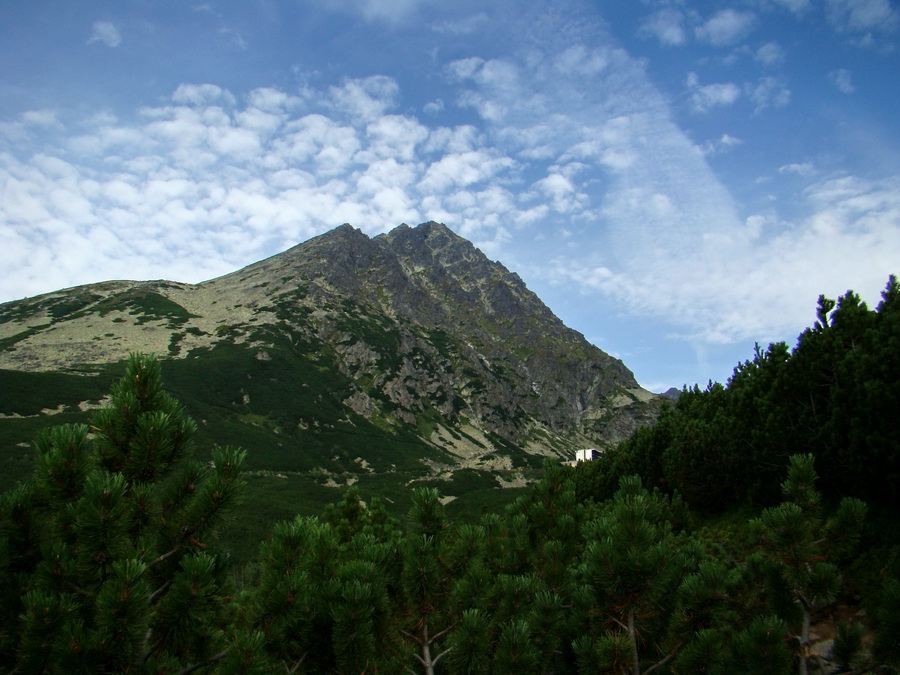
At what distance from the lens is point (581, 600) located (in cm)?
537

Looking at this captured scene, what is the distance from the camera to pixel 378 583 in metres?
5.01

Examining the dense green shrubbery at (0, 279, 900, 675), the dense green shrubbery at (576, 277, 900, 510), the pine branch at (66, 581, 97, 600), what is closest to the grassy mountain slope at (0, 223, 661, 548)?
the dense green shrubbery at (576, 277, 900, 510)

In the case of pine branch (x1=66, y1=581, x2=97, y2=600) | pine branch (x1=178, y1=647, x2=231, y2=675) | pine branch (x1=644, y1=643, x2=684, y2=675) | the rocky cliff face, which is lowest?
pine branch (x1=644, y1=643, x2=684, y2=675)

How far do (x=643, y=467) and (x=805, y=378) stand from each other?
575 inches

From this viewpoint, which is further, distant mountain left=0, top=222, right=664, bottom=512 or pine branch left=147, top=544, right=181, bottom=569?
distant mountain left=0, top=222, right=664, bottom=512

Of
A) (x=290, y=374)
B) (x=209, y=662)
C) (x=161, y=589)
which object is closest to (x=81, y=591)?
(x=161, y=589)

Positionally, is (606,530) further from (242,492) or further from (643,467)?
(643,467)

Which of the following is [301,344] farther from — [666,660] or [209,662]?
[666,660]

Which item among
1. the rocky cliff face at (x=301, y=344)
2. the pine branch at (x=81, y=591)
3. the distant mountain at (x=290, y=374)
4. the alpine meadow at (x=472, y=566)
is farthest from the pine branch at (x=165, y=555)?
the rocky cliff face at (x=301, y=344)

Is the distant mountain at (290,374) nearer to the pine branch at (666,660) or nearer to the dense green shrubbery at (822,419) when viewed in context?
the dense green shrubbery at (822,419)

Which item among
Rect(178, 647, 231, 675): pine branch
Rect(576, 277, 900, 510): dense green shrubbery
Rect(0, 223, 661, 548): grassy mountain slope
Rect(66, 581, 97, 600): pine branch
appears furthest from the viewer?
Rect(0, 223, 661, 548): grassy mountain slope

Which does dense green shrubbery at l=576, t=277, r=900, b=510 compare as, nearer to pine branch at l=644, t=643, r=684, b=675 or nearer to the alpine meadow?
the alpine meadow

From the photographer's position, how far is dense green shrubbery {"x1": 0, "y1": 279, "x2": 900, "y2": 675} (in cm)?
365

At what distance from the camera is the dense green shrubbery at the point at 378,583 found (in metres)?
3.65
